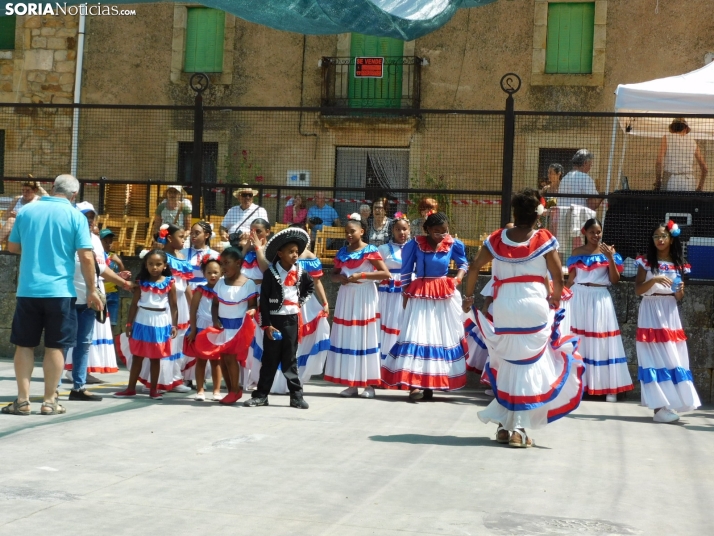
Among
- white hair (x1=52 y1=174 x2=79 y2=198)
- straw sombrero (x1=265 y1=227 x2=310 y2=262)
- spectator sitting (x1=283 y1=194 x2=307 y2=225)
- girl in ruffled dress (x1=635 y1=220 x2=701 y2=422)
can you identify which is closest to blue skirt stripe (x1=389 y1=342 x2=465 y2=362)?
straw sombrero (x1=265 y1=227 x2=310 y2=262)

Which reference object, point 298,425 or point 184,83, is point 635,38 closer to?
point 184,83

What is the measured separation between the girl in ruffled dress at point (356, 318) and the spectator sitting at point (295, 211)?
1.72m

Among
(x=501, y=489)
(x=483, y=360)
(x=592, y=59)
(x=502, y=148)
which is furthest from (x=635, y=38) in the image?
(x=501, y=489)

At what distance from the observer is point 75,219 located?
8.82m

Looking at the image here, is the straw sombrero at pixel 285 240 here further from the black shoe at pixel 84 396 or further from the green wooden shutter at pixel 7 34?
the green wooden shutter at pixel 7 34

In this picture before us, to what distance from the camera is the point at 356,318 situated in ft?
37.2

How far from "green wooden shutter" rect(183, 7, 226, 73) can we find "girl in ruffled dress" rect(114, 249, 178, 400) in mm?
15974

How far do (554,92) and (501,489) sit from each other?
18.9 meters

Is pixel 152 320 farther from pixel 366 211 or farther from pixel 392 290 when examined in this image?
pixel 366 211

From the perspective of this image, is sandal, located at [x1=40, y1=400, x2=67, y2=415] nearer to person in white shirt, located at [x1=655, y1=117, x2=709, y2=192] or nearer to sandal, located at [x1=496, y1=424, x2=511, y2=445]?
sandal, located at [x1=496, y1=424, x2=511, y2=445]

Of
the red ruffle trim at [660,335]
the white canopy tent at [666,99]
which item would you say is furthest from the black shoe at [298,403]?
the white canopy tent at [666,99]

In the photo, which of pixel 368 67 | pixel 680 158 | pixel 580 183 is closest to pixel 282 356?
pixel 580 183

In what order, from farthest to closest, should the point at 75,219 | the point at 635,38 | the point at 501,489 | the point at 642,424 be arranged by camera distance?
the point at 635,38, the point at 642,424, the point at 75,219, the point at 501,489

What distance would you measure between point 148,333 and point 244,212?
316 cm
